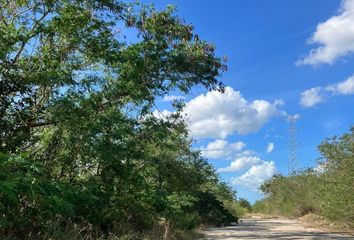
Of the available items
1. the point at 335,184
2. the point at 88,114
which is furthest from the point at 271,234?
the point at 88,114

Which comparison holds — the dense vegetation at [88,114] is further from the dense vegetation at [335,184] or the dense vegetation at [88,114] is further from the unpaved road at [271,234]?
the dense vegetation at [335,184]

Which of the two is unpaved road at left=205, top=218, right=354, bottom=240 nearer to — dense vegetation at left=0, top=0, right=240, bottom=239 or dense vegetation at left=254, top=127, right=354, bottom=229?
dense vegetation at left=254, top=127, right=354, bottom=229

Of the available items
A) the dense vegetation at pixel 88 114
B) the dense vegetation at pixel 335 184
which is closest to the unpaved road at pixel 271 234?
the dense vegetation at pixel 335 184

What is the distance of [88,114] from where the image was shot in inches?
537

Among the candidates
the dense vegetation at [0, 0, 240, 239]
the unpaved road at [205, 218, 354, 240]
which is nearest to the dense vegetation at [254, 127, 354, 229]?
the unpaved road at [205, 218, 354, 240]

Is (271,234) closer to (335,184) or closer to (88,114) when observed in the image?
(335,184)

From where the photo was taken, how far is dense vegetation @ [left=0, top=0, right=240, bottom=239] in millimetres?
10590

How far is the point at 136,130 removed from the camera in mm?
17750

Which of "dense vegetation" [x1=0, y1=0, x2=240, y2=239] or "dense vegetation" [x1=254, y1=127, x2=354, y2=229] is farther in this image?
"dense vegetation" [x1=254, y1=127, x2=354, y2=229]

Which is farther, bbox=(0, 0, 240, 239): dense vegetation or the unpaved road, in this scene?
the unpaved road

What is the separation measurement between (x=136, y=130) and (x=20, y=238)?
28.2 ft

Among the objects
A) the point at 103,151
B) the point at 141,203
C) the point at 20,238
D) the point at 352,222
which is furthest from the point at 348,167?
the point at 20,238

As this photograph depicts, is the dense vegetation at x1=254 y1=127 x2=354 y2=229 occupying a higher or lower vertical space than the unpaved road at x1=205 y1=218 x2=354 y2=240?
higher

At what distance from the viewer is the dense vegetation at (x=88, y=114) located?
10590 mm
